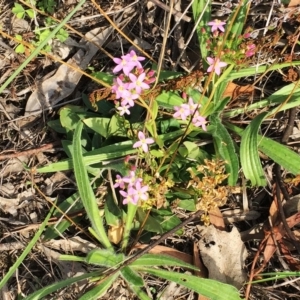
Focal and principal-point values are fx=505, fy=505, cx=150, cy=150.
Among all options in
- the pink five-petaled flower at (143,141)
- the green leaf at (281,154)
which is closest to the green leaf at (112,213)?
the pink five-petaled flower at (143,141)

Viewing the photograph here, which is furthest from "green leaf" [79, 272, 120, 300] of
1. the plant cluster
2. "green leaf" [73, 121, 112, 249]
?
the plant cluster

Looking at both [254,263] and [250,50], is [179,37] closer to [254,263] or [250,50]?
[250,50]

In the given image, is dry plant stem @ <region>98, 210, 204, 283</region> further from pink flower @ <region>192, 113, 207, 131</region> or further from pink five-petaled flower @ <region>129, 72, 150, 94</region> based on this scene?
pink five-petaled flower @ <region>129, 72, 150, 94</region>

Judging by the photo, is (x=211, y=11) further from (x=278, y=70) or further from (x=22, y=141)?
(x=22, y=141)

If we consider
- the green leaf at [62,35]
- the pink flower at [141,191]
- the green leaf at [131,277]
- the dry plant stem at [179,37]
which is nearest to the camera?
the pink flower at [141,191]

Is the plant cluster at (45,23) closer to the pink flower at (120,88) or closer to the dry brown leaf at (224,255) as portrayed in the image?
the pink flower at (120,88)

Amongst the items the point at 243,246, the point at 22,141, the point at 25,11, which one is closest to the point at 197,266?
the point at 243,246

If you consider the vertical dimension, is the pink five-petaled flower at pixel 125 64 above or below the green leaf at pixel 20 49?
above

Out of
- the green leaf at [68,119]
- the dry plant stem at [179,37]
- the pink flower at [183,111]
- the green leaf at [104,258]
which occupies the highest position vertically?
the dry plant stem at [179,37]
